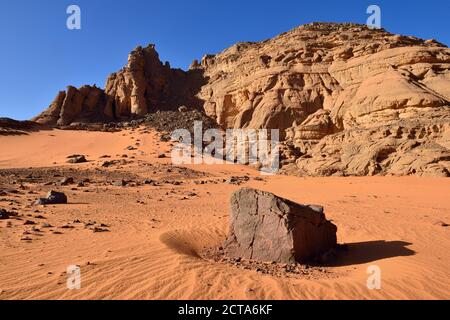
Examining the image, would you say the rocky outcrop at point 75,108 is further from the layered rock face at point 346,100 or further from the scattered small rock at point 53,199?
the scattered small rock at point 53,199

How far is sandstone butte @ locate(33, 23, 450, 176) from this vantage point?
1902 centimetres

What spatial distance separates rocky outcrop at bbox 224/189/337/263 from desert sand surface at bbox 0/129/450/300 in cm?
54

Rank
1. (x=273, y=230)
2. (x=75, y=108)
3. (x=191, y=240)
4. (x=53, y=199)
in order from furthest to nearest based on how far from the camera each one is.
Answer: (x=75, y=108) → (x=53, y=199) → (x=191, y=240) → (x=273, y=230)

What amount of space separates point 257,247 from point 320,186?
11.0m

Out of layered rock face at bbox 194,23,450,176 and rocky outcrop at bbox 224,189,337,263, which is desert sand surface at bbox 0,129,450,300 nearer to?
rocky outcrop at bbox 224,189,337,263

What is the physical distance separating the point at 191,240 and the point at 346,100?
2176 centimetres

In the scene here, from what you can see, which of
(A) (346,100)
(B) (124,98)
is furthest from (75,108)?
(A) (346,100)

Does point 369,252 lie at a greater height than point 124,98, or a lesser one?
lesser

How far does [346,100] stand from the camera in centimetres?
2598

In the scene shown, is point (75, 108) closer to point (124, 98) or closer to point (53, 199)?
point (124, 98)

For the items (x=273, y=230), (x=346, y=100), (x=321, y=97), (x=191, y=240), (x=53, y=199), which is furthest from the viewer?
(x=321, y=97)

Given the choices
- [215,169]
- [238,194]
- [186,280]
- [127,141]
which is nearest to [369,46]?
[215,169]

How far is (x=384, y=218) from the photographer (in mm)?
9945

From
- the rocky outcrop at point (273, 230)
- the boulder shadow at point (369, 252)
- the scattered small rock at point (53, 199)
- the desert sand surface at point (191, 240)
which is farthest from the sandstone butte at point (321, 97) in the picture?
the scattered small rock at point (53, 199)
